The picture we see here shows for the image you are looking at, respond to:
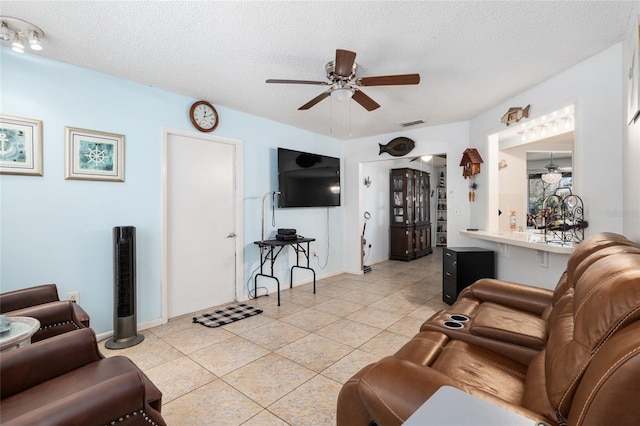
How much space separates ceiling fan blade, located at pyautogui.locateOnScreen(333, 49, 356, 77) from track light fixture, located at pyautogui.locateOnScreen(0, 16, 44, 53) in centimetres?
214

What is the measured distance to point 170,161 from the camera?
11.0 feet

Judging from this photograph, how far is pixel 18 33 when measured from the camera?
2117 mm

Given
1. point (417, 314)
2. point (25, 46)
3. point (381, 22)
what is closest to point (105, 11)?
point (25, 46)

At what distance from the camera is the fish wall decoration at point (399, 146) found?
4855 millimetres

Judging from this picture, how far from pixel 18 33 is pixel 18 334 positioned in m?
2.12

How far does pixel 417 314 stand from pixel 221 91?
3.45 metres

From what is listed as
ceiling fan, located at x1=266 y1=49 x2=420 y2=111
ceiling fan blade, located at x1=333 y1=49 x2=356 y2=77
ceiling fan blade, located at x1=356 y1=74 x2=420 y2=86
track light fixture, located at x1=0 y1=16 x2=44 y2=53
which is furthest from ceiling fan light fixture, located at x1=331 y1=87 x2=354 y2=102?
track light fixture, located at x1=0 y1=16 x2=44 y2=53

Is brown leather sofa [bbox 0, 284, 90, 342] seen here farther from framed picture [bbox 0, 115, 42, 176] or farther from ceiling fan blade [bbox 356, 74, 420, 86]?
ceiling fan blade [bbox 356, 74, 420, 86]

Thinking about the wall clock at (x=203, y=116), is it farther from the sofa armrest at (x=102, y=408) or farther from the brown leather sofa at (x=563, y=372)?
the brown leather sofa at (x=563, y=372)

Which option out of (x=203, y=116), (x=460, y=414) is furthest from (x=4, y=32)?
(x=460, y=414)

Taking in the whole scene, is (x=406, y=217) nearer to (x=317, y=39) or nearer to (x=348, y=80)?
(x=348, y=80)

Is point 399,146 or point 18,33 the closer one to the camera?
point 18,33

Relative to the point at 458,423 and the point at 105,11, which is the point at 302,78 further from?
the point at 458,423

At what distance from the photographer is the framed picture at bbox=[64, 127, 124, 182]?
8.68ft
